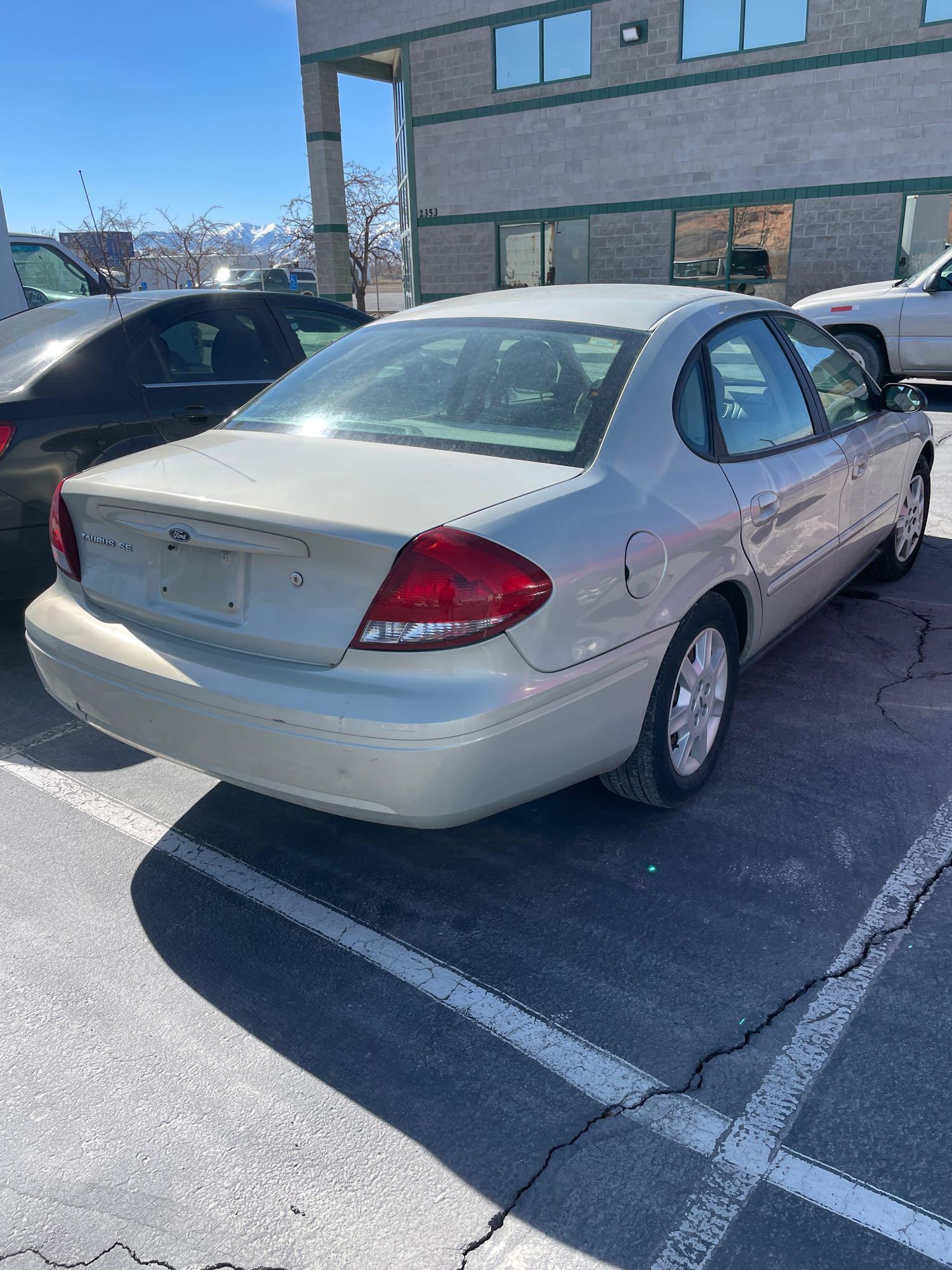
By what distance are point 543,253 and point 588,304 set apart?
20.4 meters

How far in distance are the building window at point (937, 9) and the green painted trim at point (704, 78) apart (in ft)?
1.26

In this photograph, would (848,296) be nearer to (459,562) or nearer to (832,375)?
(832,375)

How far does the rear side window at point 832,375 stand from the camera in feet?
14.1

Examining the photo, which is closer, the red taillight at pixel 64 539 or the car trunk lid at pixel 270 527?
the car trunk lid at pixel 270 527

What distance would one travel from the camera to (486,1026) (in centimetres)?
245

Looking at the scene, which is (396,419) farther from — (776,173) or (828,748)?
(776,173)

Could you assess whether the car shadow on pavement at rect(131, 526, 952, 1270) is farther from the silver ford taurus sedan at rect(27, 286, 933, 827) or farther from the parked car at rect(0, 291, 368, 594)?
the parked car at rect(0, 291, 368, 594)

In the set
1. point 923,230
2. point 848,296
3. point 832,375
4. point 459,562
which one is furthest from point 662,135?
point 459,562

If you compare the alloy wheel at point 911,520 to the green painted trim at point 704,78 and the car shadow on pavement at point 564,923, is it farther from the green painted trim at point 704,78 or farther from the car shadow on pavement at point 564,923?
the green painted trim at point 704,78

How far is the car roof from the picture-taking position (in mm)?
3395

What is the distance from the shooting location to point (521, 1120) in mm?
2170

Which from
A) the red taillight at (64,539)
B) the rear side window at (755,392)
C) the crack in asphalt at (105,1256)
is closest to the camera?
the crack in asphalt at (105,1256)

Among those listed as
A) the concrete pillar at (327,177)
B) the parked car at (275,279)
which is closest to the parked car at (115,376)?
the parked car at (275,279)

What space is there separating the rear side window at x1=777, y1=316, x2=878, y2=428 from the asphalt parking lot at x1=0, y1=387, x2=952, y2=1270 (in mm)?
1545
